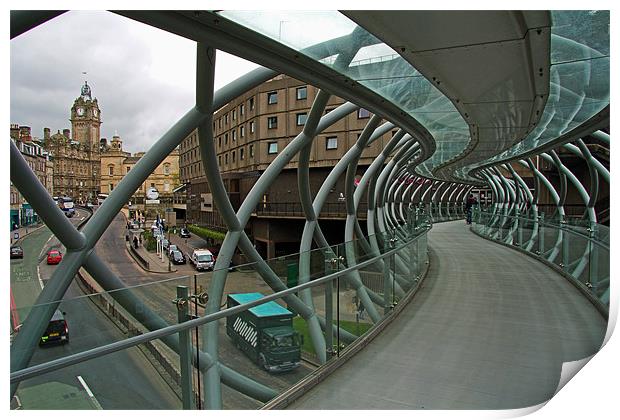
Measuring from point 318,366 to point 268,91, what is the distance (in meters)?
33.8

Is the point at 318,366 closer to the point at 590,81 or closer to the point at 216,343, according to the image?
the point at 216,343

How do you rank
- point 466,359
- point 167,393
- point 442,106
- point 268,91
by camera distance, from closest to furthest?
point 167,393 → point 466,359 → point 442,106 → point 268,91

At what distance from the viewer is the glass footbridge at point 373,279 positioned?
10.8ft

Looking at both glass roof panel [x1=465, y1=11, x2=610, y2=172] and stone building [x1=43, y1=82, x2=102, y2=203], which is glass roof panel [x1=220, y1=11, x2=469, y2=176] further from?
stone building [x1=43, y1=82, x2=102, y2=203]

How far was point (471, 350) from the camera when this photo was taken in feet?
17.6

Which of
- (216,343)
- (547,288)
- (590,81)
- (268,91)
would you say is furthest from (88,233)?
(268,91)

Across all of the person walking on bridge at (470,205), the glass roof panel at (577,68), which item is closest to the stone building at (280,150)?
the person walking on bridge at (470,205)

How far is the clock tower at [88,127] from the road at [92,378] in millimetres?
31115

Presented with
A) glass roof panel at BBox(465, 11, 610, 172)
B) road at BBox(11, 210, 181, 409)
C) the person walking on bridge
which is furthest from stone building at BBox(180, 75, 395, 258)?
road at BBox(11, 210, 181, 409)

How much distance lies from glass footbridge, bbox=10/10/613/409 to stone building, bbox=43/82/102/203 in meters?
16.5

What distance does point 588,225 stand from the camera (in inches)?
351

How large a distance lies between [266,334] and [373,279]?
284 centimetres

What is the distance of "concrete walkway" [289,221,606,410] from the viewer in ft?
13.5

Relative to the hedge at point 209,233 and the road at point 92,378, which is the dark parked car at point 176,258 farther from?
the road at point 92,378
